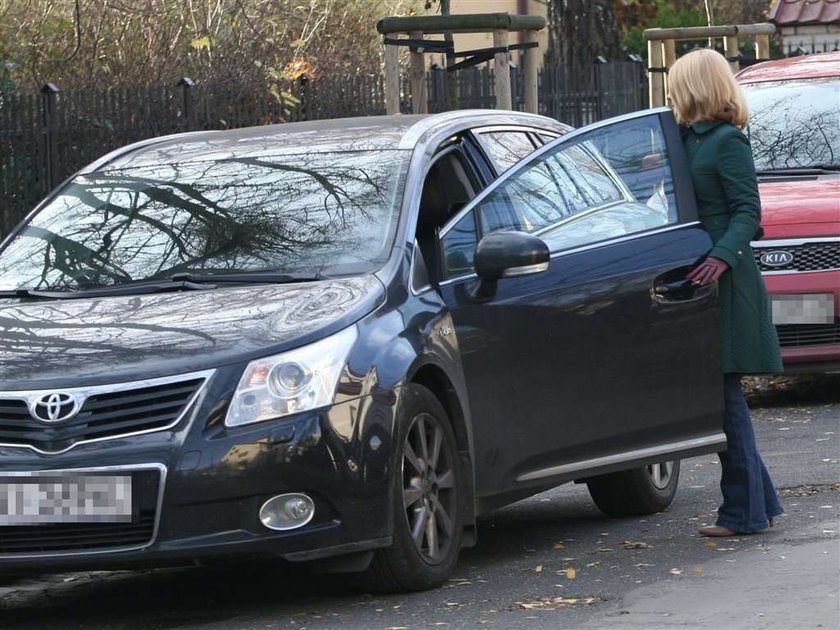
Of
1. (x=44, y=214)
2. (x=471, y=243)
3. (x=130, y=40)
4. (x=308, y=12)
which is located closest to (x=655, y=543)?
(x=471, y=243)

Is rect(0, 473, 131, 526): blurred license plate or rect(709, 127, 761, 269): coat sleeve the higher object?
rect(709, 127, 761, 269): coat sleeve

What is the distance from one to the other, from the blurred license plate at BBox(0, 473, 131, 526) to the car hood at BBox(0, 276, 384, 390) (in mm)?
293

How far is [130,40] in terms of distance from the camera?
59.5 ft

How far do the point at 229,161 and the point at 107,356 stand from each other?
149 cm

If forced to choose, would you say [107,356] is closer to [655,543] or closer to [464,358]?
[464,358]

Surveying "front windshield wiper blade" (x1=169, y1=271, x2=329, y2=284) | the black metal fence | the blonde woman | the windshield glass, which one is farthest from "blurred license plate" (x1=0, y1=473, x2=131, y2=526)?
the black metal fence

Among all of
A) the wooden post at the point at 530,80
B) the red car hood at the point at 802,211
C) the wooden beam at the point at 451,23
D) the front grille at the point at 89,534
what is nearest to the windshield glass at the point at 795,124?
the red car hood at the point at 802,211

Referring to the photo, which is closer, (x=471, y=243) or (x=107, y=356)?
(x=107, y=356)

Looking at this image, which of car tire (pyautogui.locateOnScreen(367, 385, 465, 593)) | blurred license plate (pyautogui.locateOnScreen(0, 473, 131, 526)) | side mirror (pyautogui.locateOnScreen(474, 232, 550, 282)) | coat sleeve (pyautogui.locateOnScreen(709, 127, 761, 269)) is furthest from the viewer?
coat sleeve (pyautogui.locateOnScreen(709, 127, 761, 269))

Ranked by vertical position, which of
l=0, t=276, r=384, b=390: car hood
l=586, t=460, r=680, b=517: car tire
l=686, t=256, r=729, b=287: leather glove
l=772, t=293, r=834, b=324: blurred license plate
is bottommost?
l=586, t=460, r=680, b=517: car tire

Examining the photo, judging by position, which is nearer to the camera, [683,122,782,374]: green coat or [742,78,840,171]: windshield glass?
[683,122,782,374]: green coat

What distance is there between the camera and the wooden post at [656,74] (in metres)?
18.6

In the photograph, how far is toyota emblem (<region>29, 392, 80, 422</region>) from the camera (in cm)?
580

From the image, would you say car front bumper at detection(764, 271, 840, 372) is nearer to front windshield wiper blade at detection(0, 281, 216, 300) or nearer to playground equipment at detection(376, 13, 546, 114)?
playground equipment at detection(376, 13, 546, 114)
